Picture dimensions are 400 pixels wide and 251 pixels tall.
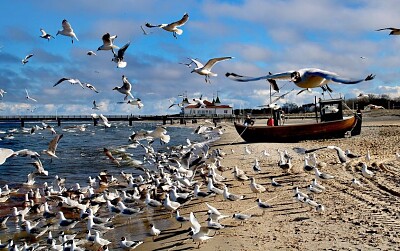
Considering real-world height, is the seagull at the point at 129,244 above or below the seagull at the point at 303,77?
below

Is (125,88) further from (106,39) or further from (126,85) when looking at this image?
(106,39)

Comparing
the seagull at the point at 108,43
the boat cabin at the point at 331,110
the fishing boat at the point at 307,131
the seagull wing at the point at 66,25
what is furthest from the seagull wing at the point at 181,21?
the boat cabin at the point at 331,110

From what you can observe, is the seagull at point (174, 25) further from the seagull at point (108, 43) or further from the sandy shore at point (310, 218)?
the sandy shore at point (310, 218)

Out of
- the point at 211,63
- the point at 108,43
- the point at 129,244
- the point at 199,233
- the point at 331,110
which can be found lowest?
the point at 129,244

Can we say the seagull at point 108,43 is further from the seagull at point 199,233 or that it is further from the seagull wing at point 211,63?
the seagull at point 199,233

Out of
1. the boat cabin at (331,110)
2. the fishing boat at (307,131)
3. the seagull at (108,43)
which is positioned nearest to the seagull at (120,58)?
the seagull at (108,43)

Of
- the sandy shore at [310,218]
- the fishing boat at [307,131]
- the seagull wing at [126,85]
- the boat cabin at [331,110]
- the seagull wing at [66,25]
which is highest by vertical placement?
the seagull wing at [66,25]

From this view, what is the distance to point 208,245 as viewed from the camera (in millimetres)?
7793

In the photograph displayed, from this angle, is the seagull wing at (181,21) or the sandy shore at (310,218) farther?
the seagull wing at (181,21)

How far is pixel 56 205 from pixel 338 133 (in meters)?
18.5

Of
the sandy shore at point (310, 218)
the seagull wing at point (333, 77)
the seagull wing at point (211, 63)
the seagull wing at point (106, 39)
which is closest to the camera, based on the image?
the seagull wing at point (333, 77)

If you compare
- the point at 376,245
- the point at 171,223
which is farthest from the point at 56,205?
the point at 376,245

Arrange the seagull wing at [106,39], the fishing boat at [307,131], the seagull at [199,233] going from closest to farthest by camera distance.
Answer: the seagull at [199,233] → the seagull wing at [106,39] → the fishing boat at [307,131]

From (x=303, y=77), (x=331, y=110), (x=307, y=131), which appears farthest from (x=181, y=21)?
(x=331, y=110)
